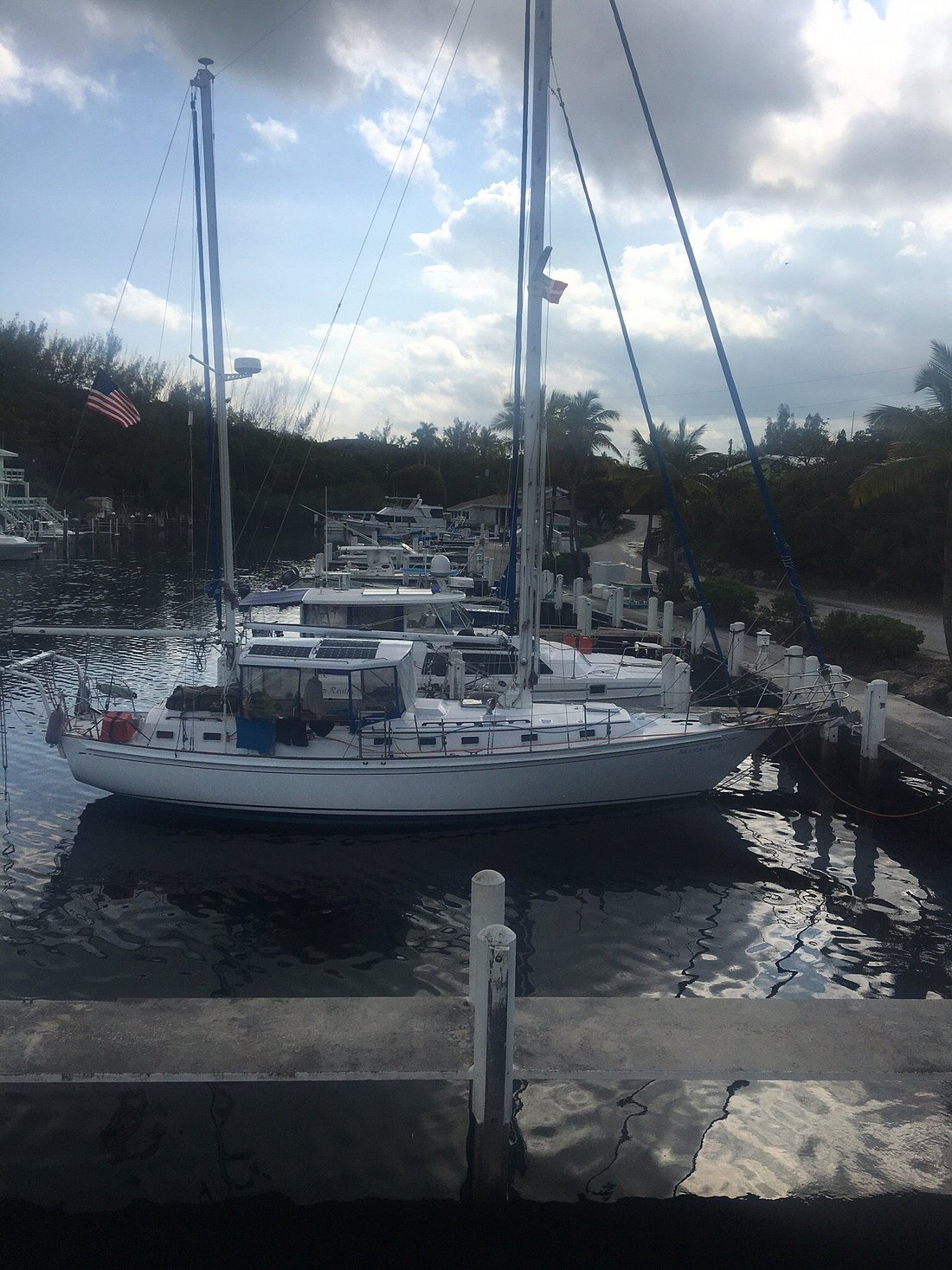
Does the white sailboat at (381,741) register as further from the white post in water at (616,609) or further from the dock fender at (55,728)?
the white post in water at (616,609)

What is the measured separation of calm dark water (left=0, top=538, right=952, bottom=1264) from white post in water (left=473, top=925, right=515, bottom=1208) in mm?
466

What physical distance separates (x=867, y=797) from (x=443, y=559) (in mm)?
14919

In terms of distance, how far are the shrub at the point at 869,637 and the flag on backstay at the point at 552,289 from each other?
592 inches

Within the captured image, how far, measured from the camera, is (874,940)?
38.1ft

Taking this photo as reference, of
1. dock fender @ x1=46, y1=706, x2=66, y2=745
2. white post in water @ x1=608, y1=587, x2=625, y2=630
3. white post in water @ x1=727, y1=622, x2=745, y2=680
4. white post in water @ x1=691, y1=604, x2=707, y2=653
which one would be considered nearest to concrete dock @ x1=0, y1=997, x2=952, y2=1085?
dock fender @ x1=46, y1=706, x2=66, y2=745

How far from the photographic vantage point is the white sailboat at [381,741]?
14.3 metres

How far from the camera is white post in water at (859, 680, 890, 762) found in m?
17.8

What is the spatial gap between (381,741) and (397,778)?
28.2 inches

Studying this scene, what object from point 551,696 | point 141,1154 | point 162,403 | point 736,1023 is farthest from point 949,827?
point 162,403

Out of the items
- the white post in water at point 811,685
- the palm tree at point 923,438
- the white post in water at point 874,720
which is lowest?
the white post in water at point 874,720

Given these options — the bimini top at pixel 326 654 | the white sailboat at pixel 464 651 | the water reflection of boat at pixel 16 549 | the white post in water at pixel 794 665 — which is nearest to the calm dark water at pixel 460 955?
the white post in water at pixel 794 665

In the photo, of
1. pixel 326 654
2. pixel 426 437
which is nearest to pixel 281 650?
pixel 326 654

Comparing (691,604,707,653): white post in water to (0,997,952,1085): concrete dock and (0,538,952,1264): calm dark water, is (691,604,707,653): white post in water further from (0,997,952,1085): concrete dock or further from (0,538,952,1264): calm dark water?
(0,997,952,1085): concrete dock

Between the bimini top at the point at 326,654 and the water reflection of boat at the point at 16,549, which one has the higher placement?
the water reflection of boat at the point at 16,549
